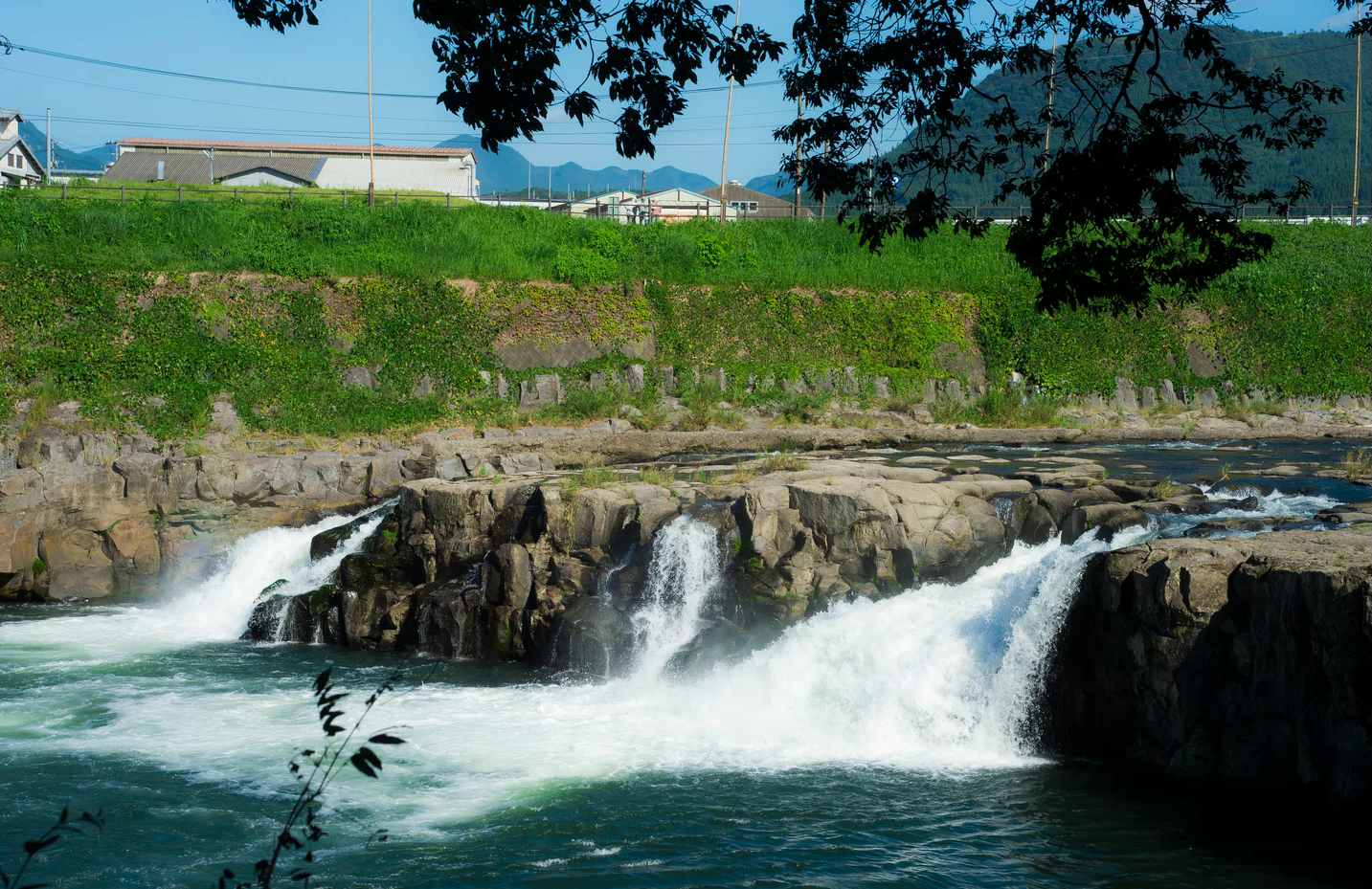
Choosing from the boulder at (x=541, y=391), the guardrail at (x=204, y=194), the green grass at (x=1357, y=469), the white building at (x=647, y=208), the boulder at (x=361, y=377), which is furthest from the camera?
the white building at (x=647, y=208)

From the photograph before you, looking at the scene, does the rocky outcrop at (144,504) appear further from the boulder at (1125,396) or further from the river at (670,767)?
the boulder at (1125,396)

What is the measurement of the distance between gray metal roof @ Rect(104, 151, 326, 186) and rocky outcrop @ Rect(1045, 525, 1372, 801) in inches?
1653

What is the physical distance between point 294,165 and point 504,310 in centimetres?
2581

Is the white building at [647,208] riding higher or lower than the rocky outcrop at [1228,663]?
higher

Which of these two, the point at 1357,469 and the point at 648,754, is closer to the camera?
the point at 648,754

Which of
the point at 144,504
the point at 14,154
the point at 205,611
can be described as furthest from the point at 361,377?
the point at 14,154

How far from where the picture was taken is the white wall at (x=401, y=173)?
4781cm

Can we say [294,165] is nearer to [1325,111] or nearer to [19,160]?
[19,160]

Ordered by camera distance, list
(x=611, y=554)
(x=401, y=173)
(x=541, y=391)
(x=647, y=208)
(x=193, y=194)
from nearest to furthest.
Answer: (x=611, y=554) → (x=541, y=391) → (x=193, y=194) → (x=647, y=208) → (x=401, y=173)

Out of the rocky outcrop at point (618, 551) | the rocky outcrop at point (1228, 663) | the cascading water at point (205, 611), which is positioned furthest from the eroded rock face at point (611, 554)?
the rocky outcrop at point (1228, 663)

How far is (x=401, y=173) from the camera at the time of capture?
4841 cm

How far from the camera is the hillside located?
320 ft

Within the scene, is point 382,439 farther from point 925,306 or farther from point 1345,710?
point 1345,710

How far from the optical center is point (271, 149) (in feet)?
163
